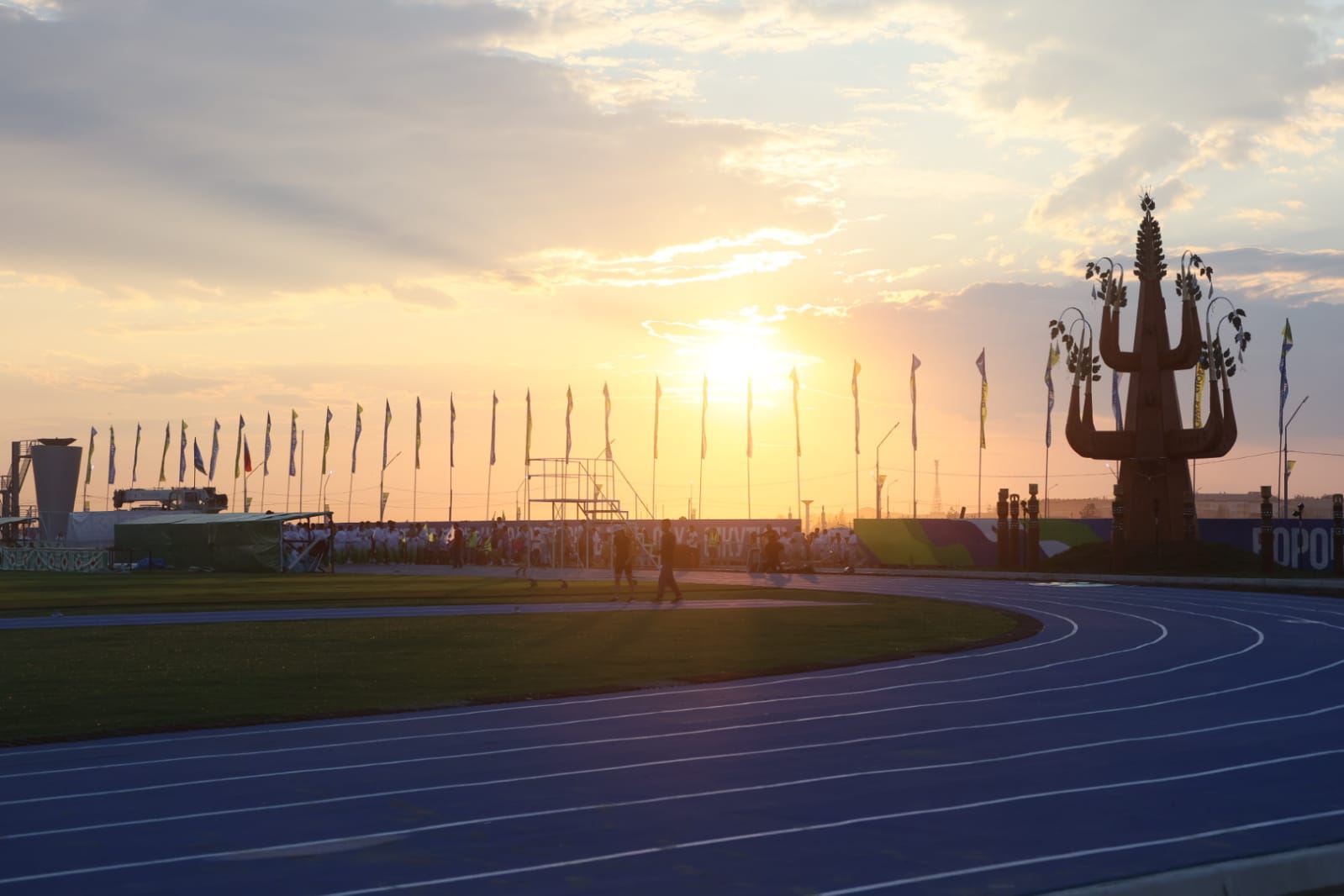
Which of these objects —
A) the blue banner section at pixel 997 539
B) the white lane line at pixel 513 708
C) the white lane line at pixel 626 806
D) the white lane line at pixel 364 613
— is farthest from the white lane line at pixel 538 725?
the blue banner section at pixel 997 539

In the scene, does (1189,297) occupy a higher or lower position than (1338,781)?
higher

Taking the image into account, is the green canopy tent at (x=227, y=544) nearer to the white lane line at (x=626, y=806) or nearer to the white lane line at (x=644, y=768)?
the white lane line at (x=644, y=768)

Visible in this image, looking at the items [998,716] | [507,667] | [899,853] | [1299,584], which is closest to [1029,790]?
[899,853]

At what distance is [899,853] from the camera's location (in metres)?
7.74

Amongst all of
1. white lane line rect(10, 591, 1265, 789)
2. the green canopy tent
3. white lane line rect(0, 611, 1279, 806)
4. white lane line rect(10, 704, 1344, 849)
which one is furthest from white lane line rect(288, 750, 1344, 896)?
the green canopy tent

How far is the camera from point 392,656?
2053cm

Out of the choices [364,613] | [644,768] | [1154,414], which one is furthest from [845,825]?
[1154,414]

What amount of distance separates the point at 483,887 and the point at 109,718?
26.2ft

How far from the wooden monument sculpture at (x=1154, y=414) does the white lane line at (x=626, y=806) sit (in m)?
46.9

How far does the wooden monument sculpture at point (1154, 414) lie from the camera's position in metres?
55.6

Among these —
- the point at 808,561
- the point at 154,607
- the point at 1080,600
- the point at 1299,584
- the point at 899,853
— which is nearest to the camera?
the point at 899,853

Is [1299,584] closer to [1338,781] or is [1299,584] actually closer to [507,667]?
[507,667]

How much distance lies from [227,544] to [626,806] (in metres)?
56.0

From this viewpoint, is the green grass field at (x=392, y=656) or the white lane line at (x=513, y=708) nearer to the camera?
the white lane line at (x=513, y=708)
